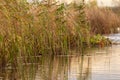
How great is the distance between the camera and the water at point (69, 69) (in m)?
13.3

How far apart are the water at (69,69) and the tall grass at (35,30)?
33cm

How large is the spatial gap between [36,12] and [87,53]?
11.7ft

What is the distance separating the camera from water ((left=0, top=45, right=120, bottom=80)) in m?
13.3

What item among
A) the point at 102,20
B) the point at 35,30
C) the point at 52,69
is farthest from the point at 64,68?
the point at 102,20

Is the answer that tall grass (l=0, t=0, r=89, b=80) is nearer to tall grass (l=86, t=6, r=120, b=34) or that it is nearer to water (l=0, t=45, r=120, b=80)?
water (l=0, t=45, r=120, b=80)

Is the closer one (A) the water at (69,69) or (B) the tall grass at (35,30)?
(A) the water at (69,69)

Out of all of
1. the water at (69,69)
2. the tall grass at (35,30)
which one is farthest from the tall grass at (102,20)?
the water at (69,69)

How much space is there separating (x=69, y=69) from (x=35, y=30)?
223 centimetres

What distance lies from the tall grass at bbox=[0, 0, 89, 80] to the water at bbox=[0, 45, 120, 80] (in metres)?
0.33

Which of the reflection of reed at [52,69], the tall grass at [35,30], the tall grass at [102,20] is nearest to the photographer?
the reflection of reed at [52,69]

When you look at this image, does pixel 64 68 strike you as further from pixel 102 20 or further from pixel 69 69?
pixel 102 20

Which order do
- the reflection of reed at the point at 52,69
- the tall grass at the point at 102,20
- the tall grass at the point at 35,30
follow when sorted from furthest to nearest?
1. the tall grass at the point at 102,20
2. the tall grass at the point at 35,30
3. the reflection of reed at the point at 52,69

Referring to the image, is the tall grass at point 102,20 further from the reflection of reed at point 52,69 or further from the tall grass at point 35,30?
the reflection of reed at point 52,69

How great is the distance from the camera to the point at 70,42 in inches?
870
